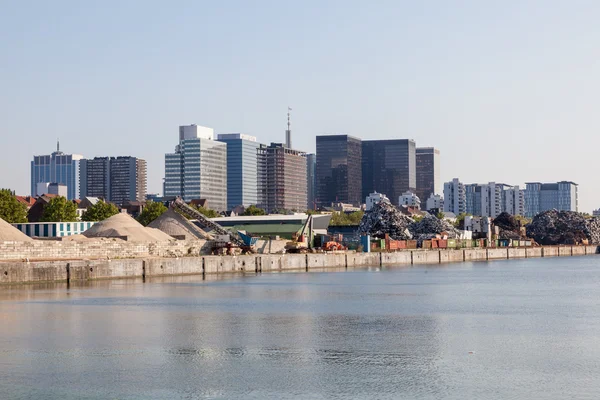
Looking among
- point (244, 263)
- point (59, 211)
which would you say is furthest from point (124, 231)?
point (59, 211)

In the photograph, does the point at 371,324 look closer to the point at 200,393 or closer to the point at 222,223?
the point at 200,393

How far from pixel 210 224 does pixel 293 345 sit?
111 meters

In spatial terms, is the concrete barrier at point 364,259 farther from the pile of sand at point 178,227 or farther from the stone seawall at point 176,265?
the pile of sand at point 178,227

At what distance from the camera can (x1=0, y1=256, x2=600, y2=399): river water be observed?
112 ft

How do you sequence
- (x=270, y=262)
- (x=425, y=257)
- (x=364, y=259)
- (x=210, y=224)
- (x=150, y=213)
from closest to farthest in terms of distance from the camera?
(x=270, y=262) < (x=210, y=224) < (x=364, y=259) < (x=150, y=213) < (x=425, y=257)

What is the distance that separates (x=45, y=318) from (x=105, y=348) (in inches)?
541

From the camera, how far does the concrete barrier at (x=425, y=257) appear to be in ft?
593

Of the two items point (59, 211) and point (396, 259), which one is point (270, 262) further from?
point (59, 211)

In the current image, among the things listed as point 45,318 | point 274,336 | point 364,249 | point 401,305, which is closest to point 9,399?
point 274,336

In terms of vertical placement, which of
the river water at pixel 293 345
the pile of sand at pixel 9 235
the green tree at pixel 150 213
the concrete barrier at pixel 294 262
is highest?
the green tree at pixel 150 213

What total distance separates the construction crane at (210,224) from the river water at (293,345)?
61430 mm

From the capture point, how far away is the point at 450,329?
51938mm

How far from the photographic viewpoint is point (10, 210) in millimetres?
150375

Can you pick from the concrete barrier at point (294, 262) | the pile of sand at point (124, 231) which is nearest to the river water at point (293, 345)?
the pile of sand at point (124, 231)
